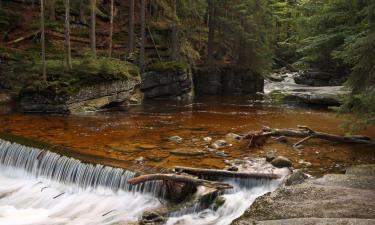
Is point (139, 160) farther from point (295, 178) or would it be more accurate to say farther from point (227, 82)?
point (227, 82)

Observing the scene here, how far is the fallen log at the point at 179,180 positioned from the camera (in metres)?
10.9

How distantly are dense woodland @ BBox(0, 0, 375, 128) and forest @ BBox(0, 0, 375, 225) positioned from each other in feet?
Answer: 0.34

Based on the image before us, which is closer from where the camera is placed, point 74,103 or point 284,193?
point 284,193

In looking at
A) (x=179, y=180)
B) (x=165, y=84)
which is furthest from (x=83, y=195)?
(x=165, y=84)

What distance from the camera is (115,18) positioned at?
36250 millimetres

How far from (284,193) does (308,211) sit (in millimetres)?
1235

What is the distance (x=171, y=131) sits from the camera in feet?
61.3

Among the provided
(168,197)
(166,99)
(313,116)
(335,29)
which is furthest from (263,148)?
(166,99)

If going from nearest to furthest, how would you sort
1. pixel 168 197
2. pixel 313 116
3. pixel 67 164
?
1. pixel 168 197
2. pixel 67 164
3. pixel 313 116

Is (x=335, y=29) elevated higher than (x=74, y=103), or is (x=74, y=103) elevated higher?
(x=335, y=29)

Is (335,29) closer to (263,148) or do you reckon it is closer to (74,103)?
(263,148)

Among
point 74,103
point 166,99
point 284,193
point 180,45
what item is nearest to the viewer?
point 284,193

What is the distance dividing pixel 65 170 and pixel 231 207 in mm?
5688

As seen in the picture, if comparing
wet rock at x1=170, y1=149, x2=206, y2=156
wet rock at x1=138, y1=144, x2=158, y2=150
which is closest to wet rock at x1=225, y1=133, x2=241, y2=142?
wet rock at x1=170, y1=149, x2=206, y2=156
